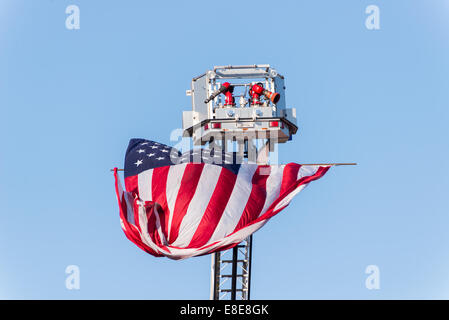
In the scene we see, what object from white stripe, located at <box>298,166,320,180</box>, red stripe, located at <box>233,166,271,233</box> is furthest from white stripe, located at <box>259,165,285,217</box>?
white stripe, located at <box>298,166,320,180</box>

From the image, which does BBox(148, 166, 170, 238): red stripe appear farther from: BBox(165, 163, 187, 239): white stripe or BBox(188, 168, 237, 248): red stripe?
BBox(188, 168, 237, 248): red stripe

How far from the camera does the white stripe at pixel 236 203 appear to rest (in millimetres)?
49438

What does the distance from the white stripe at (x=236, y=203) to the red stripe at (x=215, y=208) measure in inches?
6.2

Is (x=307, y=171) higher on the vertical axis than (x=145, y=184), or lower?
higher

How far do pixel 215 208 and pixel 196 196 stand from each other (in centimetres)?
112

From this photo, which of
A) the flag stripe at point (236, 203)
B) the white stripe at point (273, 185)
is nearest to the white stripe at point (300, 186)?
the white stripe at point (273, 185)

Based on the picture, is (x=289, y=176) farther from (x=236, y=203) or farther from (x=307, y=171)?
(x=236, y=203)

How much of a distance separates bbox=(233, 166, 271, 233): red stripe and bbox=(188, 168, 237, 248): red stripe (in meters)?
0.85

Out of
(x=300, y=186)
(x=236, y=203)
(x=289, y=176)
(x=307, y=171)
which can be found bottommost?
(x=236, y=203)

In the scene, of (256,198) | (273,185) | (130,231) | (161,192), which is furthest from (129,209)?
(273,185)

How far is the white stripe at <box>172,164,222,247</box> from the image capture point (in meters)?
49.2

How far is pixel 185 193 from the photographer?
51.3 metres
